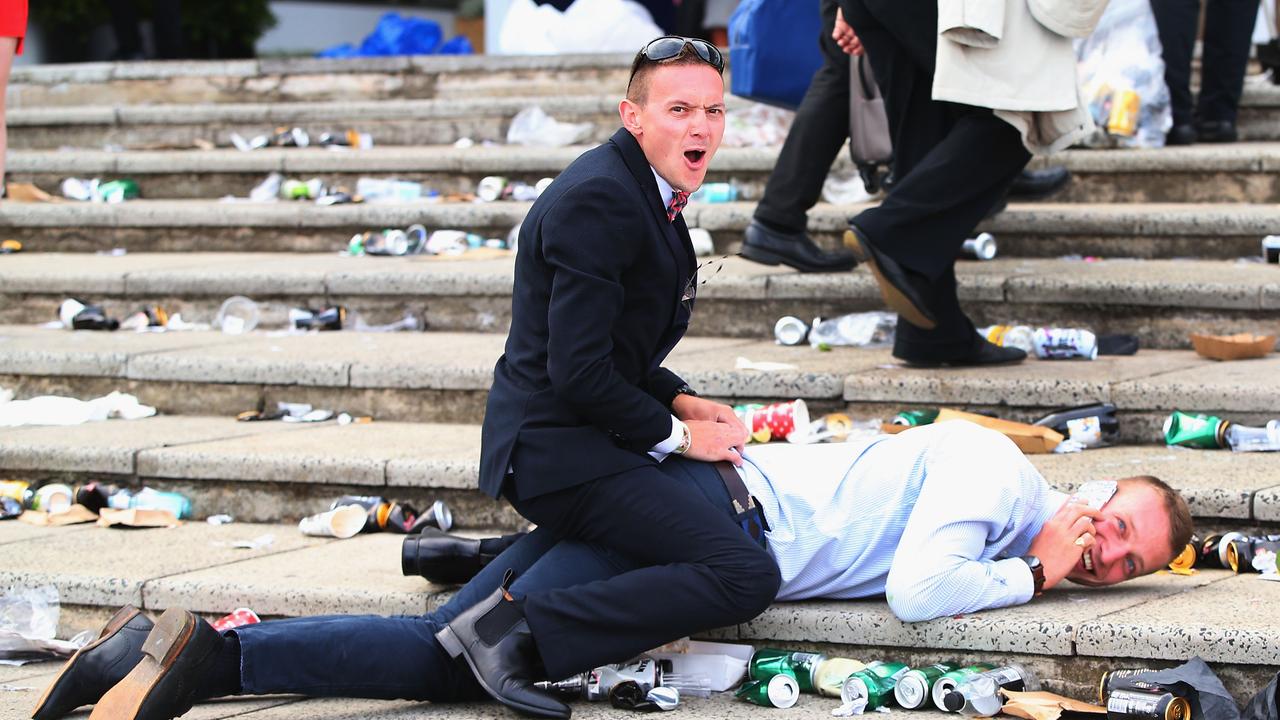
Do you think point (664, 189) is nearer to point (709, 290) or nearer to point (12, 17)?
point (709, 290)

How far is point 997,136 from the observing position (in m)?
4.41

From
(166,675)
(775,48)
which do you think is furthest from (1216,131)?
(166,675)

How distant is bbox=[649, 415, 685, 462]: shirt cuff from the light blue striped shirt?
0.22 meters

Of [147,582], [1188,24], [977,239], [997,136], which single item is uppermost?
[1188,24]

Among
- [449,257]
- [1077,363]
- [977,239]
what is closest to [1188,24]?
[977,239]

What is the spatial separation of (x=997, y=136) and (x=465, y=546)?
200cm

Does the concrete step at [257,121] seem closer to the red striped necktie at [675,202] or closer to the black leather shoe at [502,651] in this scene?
the red striped necktie at [675,202]

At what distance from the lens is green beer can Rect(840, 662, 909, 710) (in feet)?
10.5

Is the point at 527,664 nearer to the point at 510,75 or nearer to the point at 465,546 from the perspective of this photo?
the point at 465,546

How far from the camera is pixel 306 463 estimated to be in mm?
4484

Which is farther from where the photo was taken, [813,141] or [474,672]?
[813,141]

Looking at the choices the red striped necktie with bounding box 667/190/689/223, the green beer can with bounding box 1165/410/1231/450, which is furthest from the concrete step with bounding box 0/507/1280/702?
the red striped necktie with bounding box 667/190/689/223

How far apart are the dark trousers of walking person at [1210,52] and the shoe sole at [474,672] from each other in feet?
14.9

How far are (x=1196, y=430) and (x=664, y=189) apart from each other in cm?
188
